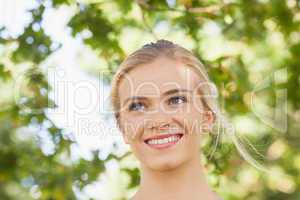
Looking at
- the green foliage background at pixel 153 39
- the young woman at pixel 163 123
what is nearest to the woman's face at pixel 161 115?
the young woman at pixel 163 123

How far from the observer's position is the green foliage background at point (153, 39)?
455 cm

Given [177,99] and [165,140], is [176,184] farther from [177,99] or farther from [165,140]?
[177,99]

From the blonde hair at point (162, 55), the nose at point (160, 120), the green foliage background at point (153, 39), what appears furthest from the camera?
the green foliage background at point (153, 39)

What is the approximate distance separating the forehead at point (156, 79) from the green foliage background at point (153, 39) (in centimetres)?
146

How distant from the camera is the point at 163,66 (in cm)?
263

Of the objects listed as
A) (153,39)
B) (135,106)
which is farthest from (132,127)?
(153,39)

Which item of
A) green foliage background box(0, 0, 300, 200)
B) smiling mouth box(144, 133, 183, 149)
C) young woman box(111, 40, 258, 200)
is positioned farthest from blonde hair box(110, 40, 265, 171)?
green foliage background box(0, 0, 300, 200)

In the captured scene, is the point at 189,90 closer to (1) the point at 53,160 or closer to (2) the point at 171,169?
(2) the point at 171,169

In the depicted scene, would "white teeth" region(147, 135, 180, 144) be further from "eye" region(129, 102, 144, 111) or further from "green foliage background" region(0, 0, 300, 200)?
"green foliage background" region(0, 0, 300, 200)

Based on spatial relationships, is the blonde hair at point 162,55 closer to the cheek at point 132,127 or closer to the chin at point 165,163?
the cheek at point 132,127

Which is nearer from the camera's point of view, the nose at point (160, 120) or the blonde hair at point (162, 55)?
the nose at point (160, 120)

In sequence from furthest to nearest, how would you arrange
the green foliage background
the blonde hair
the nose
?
the green foliage background
the blonde hair
the nose

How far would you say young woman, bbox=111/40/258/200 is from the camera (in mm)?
2572

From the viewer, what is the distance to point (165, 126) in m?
2.57
